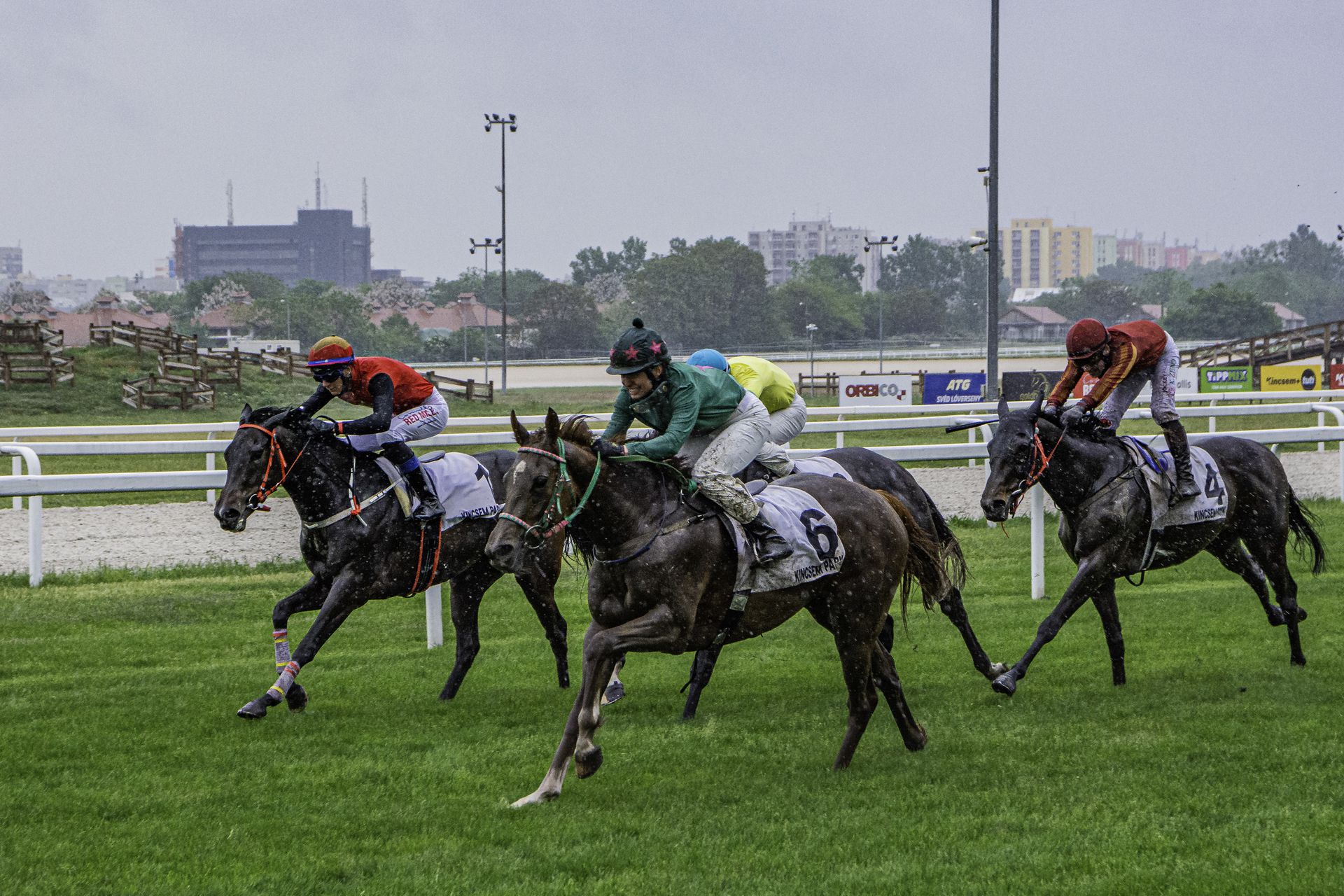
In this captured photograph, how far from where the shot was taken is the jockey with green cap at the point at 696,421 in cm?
558

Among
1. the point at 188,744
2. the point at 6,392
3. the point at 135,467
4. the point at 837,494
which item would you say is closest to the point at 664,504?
the point at 837,494

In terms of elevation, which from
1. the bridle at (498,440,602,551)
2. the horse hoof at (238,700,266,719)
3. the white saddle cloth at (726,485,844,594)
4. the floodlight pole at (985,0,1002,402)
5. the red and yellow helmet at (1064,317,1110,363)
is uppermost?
the floodlight pole at (985,0,1002,402)

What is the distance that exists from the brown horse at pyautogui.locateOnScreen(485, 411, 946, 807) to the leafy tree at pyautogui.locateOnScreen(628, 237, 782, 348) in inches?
3039

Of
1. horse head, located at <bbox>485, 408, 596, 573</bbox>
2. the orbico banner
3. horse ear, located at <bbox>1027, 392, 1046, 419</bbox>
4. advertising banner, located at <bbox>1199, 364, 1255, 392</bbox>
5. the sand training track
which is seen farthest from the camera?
advertising banner, located at <bbox>1199, 364, 1255, 392</bbox>

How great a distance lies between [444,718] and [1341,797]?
391 cm

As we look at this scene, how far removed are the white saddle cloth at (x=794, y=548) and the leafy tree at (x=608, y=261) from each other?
128 m

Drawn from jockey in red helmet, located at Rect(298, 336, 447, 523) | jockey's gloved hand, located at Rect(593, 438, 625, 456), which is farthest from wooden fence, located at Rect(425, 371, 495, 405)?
jockey's gloved hand, located at Rect(593, 438, 625, 456)

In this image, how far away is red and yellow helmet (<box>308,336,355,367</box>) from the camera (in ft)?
23.6

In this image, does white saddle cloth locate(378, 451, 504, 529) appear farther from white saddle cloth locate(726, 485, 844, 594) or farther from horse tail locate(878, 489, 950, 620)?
horse tail locate(878, 489, 950, 620)

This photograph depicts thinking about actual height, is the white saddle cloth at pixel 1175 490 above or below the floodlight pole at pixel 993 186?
below

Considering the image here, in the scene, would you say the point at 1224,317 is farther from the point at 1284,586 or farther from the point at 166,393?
the point at 1284,586

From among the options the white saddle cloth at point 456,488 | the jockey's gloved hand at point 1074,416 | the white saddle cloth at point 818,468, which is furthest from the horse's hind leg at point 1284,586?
the white saddle cloth at point 456,488

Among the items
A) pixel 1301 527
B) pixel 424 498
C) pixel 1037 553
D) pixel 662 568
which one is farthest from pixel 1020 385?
pixel 662 568

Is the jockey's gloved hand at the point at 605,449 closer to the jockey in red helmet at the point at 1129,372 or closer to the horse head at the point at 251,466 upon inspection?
the horse head at the point at 251,466
